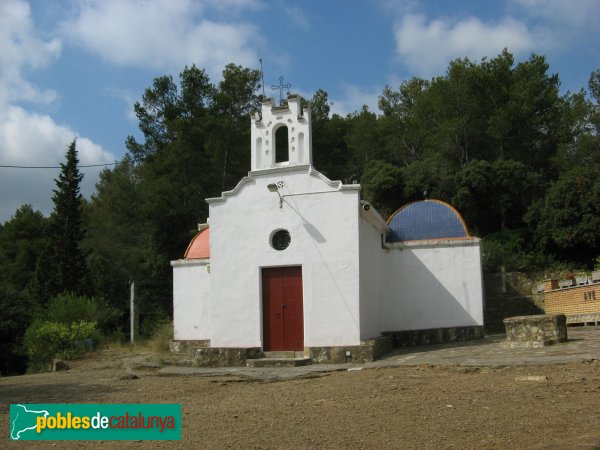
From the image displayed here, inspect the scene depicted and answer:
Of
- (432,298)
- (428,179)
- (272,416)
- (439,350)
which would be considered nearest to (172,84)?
(428,179)

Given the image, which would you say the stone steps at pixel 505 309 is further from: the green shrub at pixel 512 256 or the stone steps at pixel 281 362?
the stone steps at pixel 281 362

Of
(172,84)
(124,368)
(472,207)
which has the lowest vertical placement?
(124,368)

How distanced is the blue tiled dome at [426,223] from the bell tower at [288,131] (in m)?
5.02

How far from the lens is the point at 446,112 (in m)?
36.9

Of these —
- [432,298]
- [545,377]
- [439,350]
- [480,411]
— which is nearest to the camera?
[480,411]

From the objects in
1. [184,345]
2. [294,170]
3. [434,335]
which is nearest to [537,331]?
[434,335]

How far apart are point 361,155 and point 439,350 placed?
2601 centimetres

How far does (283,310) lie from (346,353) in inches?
83.6

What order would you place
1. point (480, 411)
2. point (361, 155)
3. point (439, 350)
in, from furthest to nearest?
point (361, 155)
point (439, 350)
point (480, 411)

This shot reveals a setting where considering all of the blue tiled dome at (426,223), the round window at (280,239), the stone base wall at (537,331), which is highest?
the blue tiled dome at (426,223)

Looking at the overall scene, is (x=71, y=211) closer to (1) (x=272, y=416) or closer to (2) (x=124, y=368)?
(2) (x=124, y=368)


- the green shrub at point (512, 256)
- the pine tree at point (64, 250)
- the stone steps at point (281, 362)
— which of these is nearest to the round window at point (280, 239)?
the stone steps at point (281, 362)

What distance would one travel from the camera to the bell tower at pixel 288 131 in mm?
15612

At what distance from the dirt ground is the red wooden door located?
2.74 metres
